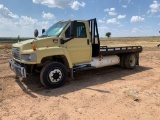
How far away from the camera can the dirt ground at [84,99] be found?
15.5 feet

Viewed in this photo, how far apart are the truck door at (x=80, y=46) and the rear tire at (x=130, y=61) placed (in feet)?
10.1

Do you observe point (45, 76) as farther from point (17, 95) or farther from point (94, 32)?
point (94, 32)

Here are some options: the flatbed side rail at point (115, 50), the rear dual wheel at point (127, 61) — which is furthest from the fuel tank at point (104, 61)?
the rear dual wheel at point (127, 61)

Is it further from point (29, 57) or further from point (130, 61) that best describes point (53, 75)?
point (130, 61)

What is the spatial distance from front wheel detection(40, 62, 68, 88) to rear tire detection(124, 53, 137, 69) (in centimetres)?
454

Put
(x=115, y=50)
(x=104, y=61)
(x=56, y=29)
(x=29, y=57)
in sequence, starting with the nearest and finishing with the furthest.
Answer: (x=29, y=57) → (x=56, y=29) → (x=104, y=61) → (x=115, y=50)

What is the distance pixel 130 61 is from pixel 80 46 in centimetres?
402

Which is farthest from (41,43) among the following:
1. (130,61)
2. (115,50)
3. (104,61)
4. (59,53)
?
(130,61)

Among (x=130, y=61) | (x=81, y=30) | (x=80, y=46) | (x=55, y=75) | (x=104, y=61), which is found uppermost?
(x=81, y=30)

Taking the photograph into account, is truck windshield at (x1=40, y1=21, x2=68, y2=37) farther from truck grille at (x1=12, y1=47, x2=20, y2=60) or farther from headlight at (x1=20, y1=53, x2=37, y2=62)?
headlight at (x1=20, y1=53, x2=37, y2=62)

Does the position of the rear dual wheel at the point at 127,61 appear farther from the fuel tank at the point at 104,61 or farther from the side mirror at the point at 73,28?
the side mirror at the point at 73,28

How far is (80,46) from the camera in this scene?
774 centimetres

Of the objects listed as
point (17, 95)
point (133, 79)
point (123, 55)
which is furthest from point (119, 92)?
point (123, 55)

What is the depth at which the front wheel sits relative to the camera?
6.60 m
